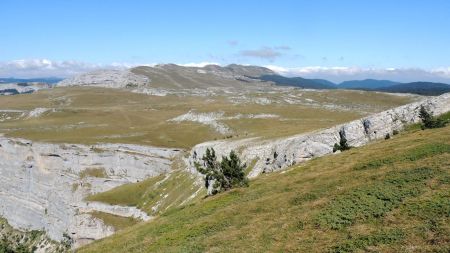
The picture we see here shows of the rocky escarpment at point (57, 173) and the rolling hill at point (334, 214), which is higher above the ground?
the rolling hill at point (334, 214)

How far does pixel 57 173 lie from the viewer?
163375mm

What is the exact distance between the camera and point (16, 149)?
174 metres

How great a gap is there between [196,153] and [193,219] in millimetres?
88021

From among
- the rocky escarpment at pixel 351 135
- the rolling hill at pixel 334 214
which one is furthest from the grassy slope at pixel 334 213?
the rocky escarpment at pixel 351 135

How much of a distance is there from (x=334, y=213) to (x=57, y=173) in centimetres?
14689

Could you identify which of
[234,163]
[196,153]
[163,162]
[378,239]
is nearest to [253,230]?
[378,239]

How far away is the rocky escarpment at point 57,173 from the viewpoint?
509 ft

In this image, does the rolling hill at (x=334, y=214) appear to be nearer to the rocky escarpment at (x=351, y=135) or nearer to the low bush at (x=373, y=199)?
the low bush at (x=373, y=199)

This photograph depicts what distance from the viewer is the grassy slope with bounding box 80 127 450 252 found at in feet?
96.4

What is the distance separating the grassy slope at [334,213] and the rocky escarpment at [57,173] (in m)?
109

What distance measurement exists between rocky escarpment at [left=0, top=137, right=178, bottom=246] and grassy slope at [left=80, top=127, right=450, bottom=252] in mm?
109043

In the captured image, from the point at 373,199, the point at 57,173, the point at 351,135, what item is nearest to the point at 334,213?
the point at 373,199

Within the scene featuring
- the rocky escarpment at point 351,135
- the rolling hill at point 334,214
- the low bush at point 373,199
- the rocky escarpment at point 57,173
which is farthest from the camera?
the rocky escarpment at point 57,173

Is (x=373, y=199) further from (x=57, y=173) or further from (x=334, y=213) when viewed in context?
(x=57, y=173)
